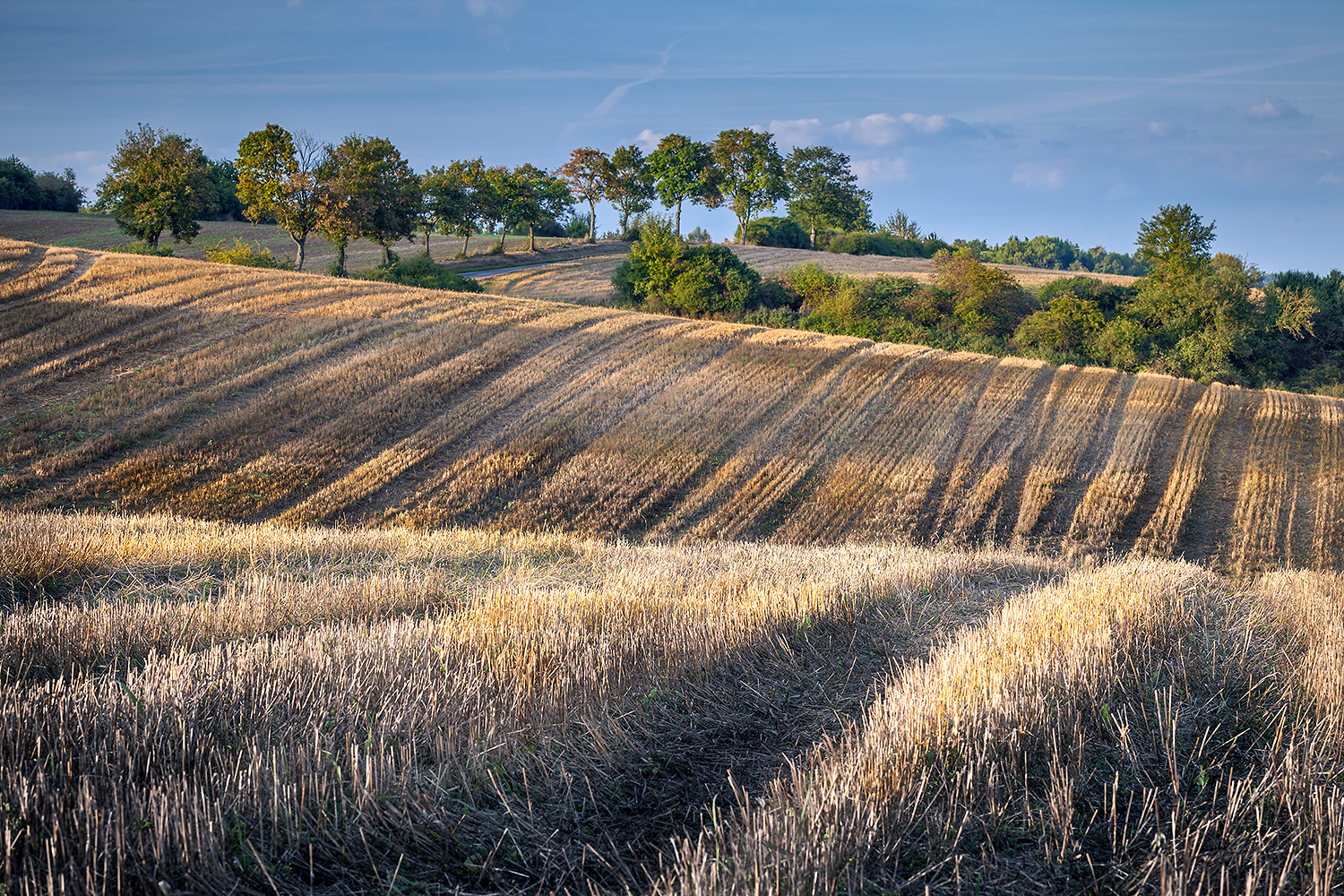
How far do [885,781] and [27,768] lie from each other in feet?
12.5

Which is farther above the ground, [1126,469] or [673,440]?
[673,440]

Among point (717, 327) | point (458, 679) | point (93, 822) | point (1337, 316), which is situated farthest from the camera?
point (1337, 316)

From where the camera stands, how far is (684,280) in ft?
161

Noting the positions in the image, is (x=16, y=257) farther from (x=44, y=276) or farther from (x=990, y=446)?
(x=990, y=446)

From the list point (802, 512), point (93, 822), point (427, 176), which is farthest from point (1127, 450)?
point (427, 176)

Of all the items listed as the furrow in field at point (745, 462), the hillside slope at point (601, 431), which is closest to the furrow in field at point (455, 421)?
the hillside slope at point (601, 431)

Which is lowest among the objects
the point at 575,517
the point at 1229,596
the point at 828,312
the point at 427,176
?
the point at 575,517

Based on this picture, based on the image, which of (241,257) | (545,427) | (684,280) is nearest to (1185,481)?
(545,427)

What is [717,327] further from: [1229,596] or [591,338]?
[1229,596]

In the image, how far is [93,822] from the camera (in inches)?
106

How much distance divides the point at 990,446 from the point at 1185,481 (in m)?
5.29

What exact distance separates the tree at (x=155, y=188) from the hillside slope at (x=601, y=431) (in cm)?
1542

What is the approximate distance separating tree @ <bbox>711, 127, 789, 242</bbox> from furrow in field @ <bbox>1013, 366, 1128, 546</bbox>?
57.5 metres

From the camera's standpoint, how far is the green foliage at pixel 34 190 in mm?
70062
